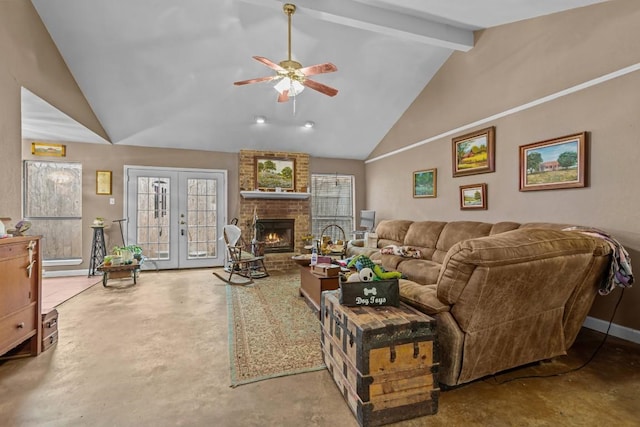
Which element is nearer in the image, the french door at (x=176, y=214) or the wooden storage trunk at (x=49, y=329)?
the wooden storage trunk at (x=49, y=329)

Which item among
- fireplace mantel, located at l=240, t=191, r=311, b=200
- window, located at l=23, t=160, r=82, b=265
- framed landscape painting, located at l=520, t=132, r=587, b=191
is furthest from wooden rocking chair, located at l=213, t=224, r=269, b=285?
framed landscape painting, located at l=520, t=132, r=587, b=191

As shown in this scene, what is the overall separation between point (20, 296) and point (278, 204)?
4.40 m

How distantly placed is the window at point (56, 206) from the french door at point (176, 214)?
89 cm

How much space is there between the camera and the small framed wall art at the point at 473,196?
13.2 feet

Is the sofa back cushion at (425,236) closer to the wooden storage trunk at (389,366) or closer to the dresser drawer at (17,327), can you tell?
the wooden storage trunk at (389,366)

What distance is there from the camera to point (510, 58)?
143 inches

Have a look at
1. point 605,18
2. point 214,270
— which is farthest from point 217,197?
point 605,18

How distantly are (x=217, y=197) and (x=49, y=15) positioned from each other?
357cm

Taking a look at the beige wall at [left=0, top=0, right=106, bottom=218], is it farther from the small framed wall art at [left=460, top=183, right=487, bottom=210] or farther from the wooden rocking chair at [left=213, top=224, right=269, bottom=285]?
the small framed wall art at [left=460, top=183, right=487, bottom=210]

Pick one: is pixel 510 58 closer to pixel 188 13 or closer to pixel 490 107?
pixel 490 107

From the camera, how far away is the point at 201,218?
6.09 m

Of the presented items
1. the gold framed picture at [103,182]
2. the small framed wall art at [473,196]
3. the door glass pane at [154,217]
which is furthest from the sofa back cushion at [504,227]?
the gold framed picture at [103,182]

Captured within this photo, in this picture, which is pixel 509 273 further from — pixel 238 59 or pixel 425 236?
pixel 238 59

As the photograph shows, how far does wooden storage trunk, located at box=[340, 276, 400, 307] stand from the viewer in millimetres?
1856
